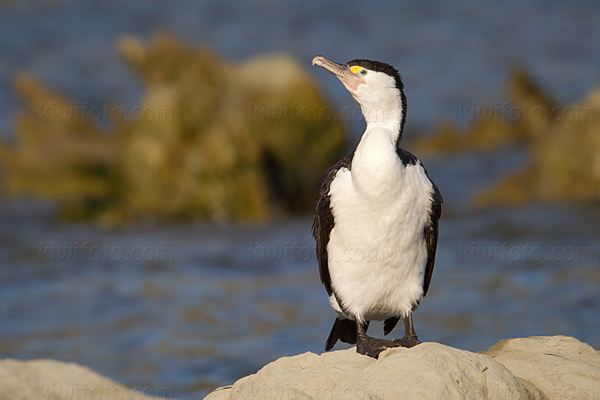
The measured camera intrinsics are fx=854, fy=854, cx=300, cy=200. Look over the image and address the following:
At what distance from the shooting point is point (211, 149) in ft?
50.3

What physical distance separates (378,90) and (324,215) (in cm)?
101

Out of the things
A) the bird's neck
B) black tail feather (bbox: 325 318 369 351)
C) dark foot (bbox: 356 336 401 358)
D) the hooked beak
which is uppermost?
the hooked beak

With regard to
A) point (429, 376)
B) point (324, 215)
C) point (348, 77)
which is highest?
point (348, 77)

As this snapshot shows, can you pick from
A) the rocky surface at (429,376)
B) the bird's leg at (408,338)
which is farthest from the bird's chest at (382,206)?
the rocky surface at (429,376)

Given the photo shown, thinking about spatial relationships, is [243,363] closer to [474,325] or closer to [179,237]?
[474,325]

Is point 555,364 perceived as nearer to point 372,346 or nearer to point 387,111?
point 372,346

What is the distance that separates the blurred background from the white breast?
247 centimetres

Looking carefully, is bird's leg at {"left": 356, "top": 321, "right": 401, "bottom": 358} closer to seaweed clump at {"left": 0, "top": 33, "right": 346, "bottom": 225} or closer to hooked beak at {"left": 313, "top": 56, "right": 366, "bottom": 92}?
hooked beak at {"left": 313, "top": 56, "right": 366, "bottom": 92}

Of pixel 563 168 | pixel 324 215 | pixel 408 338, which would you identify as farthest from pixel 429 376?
pixel 563 168

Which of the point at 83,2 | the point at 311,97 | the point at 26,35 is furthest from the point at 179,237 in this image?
the point at 83,2

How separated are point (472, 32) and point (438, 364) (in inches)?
1087

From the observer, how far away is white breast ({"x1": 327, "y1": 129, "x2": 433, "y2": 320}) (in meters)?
5.59

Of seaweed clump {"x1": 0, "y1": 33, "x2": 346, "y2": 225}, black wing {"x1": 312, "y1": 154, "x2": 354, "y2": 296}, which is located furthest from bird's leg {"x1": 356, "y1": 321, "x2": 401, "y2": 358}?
seaweed clump {"x1": 0, "y1": 33, "x2": 346, "y2": 225}

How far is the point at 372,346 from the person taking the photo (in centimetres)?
561
